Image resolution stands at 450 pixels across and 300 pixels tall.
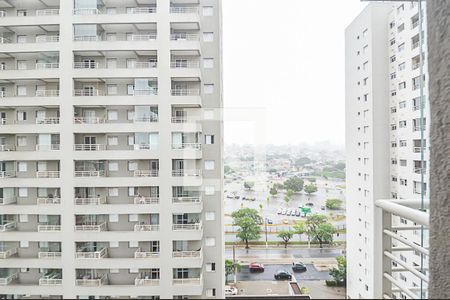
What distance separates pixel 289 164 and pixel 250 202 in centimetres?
24

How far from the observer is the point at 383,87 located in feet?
4.16

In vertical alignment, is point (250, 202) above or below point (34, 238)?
above

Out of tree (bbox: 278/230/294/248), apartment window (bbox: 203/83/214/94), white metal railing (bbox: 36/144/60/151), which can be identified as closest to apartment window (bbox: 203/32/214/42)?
apartment window (bbox: 203/83/214/94)

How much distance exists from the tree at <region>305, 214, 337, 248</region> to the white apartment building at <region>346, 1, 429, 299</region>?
0.28 feet

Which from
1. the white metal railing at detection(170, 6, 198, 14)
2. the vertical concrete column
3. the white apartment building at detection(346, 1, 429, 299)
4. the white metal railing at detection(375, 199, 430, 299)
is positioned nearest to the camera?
the vertical concrete column

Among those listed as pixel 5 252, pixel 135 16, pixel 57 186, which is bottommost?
pixel 5 252

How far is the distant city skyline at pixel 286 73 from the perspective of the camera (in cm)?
130

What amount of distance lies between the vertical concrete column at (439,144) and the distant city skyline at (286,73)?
2.69 feet

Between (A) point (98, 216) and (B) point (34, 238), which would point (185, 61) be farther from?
(B) point (34, 238)

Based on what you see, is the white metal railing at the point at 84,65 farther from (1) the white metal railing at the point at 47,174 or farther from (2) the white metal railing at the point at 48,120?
(1) the white metal railing at the point at 47,174

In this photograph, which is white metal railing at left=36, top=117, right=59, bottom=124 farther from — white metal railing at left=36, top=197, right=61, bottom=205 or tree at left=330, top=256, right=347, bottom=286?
tree at left=330, top=256, right=347, bottom=286

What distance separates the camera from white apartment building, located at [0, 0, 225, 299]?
1.30m

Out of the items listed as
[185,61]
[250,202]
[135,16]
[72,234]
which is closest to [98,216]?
[72,234]

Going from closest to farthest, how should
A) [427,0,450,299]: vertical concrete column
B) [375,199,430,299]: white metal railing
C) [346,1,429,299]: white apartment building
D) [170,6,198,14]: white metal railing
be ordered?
[427,0,450,299]: vertical concrete column, [375,199,430,299]: white metal railing, [346,1,429,299]: white apartment building, [170,6,198,14]: white metal railing
